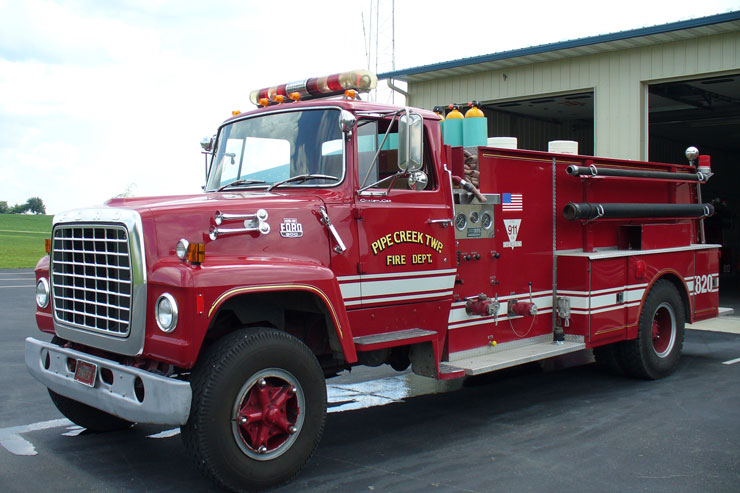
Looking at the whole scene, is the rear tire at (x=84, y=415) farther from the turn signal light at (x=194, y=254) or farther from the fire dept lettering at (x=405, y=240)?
the fire dept lettering at (x=405, y=240)

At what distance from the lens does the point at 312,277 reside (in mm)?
4820

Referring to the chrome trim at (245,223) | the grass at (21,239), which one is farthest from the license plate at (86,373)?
the grass at (21,239)

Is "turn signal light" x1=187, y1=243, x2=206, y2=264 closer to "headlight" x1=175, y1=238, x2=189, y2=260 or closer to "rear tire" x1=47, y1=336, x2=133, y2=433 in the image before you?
"headlight" x1=175, y1=238, x2=189, y2=260

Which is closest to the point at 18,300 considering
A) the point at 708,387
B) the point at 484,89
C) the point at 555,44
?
the point at 484,89

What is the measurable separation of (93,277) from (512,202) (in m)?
3.83

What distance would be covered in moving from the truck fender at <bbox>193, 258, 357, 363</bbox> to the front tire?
0.95ft

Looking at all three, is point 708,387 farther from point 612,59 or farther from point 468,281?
point 612,59

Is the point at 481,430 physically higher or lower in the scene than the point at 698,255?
lower

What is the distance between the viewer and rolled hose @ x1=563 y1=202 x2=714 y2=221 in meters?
7.25

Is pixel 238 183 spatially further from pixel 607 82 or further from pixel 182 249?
pixel 607 82

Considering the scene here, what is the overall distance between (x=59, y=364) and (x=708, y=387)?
6321 mm

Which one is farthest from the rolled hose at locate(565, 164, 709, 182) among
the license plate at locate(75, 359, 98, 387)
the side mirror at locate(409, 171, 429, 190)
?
the license plate at locate(75, 359, 98, 387)

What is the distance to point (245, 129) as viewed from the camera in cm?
597

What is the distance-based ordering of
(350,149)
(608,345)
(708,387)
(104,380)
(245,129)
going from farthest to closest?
(608,345)
(708,387)
(245,129)
(350,149)
(104,380)
